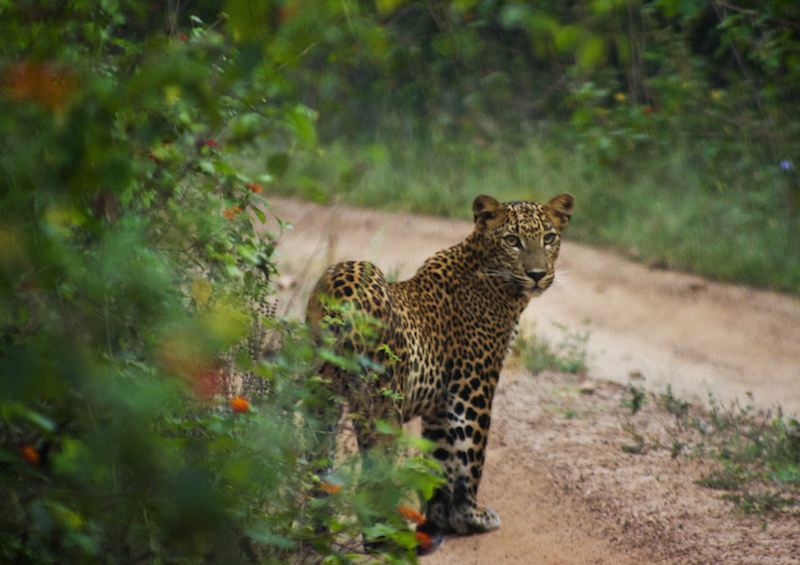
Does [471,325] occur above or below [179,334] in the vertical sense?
below

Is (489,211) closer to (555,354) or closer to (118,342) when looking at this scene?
(555,354)

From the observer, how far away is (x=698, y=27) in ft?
43.3

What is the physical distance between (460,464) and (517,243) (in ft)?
4.03

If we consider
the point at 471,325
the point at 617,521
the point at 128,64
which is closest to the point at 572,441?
the point at 617,521

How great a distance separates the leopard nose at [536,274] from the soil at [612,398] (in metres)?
0.29

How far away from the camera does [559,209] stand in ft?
15.2

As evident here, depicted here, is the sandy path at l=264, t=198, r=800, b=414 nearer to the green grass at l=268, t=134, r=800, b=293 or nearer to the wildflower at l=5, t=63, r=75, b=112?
the green grass at l=268, t=134, r=800, b=293

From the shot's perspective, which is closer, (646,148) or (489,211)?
(489,211)

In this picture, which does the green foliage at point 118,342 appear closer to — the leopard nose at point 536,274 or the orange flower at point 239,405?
the orange flower at point 239,405

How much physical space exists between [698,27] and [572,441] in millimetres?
10240

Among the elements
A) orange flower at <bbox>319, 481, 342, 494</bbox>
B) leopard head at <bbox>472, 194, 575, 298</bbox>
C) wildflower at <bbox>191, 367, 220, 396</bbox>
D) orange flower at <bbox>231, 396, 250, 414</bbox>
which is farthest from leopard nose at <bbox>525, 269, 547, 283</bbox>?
wildflower at <bbox>191, 367, 220, 396</bbox>

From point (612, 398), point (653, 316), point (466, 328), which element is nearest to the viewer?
point (466, 328)

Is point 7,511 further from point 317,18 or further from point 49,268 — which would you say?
point 317,18

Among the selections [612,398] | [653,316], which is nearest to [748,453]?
[612,398]
